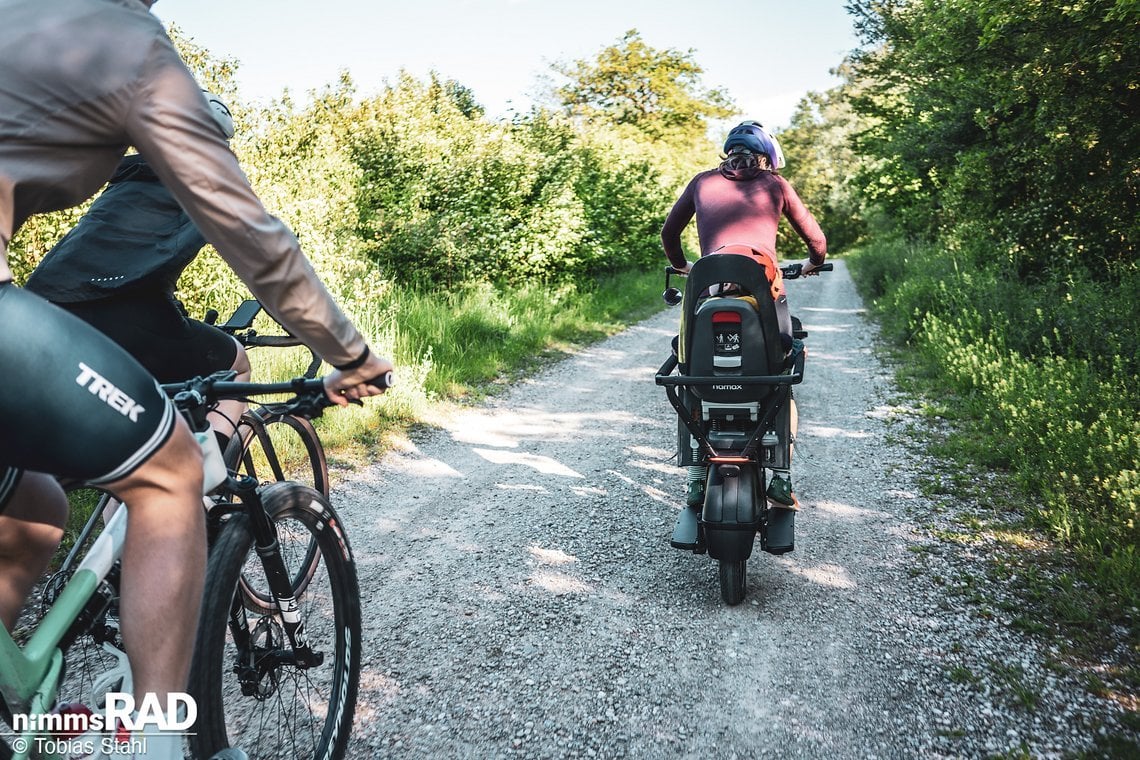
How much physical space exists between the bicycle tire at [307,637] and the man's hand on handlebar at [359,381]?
51 cm

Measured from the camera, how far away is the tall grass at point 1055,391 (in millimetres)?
4062

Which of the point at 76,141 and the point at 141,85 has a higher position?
the point at 141,85

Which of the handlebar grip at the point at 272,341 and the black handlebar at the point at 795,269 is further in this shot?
the black handlebar at the point at 795,269

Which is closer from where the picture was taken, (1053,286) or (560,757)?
(560,757)

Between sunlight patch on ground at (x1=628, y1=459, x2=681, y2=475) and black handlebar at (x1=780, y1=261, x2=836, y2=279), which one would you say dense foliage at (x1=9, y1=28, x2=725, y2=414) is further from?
black handlebar at (x1=780, y1=261, x2=836, y2=279)

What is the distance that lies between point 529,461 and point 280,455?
1.85m

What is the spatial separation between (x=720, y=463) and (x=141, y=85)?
285 cm

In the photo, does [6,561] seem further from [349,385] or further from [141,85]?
[141,85]

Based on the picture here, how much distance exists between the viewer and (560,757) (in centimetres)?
267

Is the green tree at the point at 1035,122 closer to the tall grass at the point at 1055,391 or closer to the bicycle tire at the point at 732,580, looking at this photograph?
the tall grass at the point at 1055,391

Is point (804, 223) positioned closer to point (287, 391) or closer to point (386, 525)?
point (386, 525)

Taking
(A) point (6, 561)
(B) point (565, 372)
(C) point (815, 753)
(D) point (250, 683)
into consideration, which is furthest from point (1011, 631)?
(B) point (565, 372)

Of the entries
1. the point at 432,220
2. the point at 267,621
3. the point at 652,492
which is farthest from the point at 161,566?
the point at 432,220

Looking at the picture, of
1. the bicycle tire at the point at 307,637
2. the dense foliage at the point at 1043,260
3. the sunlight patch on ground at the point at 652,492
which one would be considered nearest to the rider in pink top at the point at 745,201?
the sunlight patch on ground at the point at 652,492
